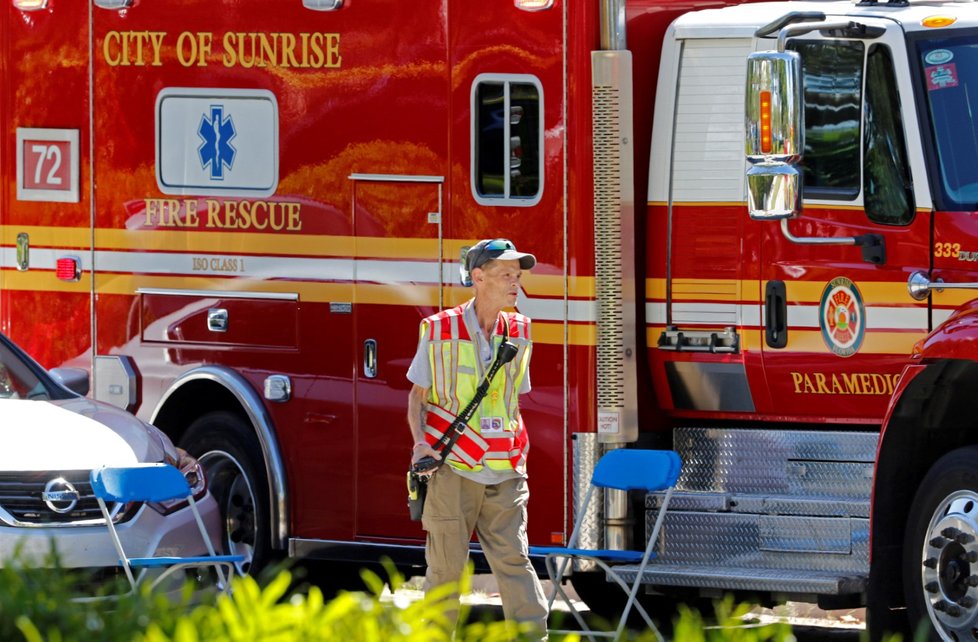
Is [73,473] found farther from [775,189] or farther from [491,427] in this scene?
[775,189]

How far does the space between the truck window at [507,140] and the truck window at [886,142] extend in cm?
143

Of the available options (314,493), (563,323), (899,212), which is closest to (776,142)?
(899,212)

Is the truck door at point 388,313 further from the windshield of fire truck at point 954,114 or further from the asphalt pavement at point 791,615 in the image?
the windshield of fire truck at point 954,114

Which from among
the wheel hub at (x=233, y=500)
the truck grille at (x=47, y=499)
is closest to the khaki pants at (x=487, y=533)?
the truck grille at (x=47, y=499)

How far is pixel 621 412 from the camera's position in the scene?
28.2 ft

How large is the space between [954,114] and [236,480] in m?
3.97

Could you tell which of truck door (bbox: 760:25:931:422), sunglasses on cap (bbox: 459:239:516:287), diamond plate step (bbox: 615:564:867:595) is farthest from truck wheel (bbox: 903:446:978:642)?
sunglasses on cap (bbox: 459:239:516:287)

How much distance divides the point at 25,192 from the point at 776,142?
14.8 ft

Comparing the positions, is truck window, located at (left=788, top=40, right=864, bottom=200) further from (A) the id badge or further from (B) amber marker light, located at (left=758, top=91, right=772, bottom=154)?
(A) the id badge

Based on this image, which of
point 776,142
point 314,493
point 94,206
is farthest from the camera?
point 94,206

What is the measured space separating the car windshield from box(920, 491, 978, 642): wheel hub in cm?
389

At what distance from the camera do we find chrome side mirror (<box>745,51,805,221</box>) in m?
7.39

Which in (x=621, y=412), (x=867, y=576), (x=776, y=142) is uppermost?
(x=776, y=142)

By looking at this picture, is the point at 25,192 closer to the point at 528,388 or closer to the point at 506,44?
the point at 506,44
